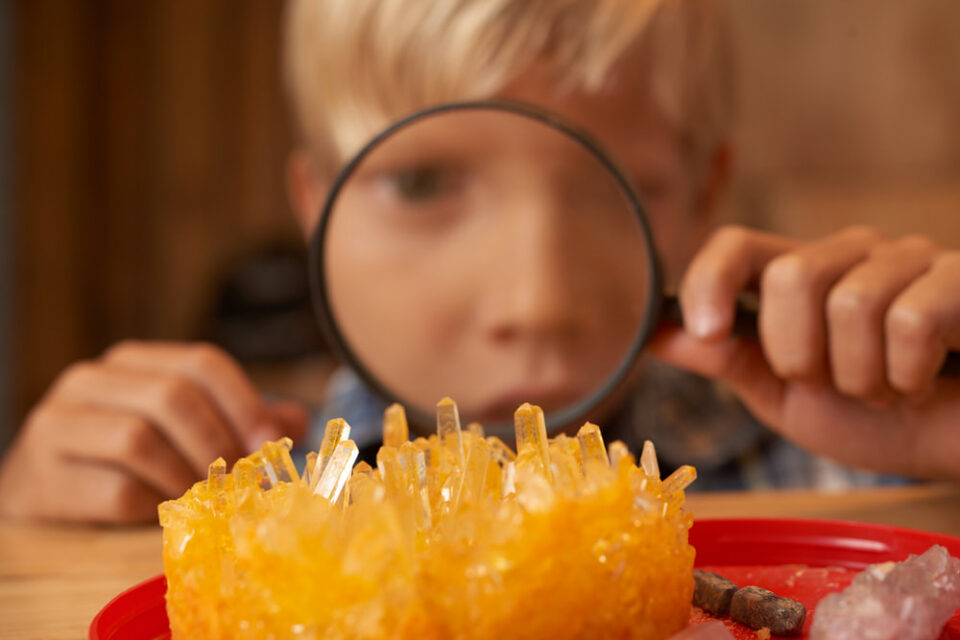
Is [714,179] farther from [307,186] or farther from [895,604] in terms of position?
[895,604]

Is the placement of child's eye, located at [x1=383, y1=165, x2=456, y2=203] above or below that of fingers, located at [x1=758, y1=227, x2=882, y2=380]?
above

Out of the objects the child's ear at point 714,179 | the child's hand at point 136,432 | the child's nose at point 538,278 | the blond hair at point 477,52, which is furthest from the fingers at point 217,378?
the child's ear at point 714,179

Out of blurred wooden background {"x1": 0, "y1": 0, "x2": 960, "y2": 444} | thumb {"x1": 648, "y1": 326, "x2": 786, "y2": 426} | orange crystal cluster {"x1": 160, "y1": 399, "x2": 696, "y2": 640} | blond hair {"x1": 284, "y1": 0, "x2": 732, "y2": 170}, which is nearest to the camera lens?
orange crystal cluster {"x1": 160, "y1": 399, "x2": 696, "y2": 640}

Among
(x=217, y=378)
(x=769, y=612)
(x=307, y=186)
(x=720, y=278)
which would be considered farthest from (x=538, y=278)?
(x=307, y=186)

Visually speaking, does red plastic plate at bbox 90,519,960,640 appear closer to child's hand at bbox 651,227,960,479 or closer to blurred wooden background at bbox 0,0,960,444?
Answer: child's hand at bbox 651,227,960,479

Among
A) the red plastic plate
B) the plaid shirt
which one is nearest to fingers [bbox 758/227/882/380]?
the red plastic plate

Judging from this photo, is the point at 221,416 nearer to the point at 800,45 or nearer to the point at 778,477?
the point at 778,477
